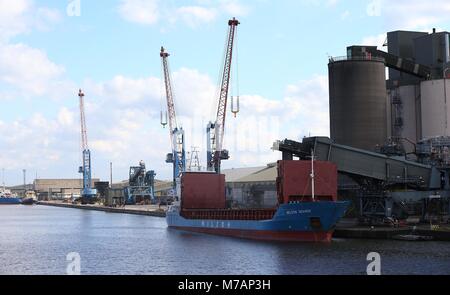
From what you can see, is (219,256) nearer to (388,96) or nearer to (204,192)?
(204,192)

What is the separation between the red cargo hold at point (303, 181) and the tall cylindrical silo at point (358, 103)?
3501cm

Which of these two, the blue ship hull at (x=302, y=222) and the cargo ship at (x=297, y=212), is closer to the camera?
the blue ship hull at (x=302, y=222)

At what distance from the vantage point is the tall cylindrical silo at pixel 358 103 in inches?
3752

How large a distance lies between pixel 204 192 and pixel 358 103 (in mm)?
29389

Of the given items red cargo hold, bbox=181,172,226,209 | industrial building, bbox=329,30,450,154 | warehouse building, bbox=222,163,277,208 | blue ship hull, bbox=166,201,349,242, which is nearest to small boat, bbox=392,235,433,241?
blue ship hull, bbox=166,201,349,242

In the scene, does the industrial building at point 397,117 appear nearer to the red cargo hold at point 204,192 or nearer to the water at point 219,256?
the water at point 219,256

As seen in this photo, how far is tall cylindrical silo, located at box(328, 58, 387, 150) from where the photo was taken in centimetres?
9531

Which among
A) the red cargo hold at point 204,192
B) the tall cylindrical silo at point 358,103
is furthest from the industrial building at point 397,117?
the red cargo hold at point 204,192

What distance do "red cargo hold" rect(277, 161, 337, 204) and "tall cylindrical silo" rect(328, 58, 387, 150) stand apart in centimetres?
3501

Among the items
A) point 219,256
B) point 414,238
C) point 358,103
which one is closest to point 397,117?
point 358,103

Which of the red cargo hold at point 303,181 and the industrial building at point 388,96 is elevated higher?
the industrial building at point 388,96
